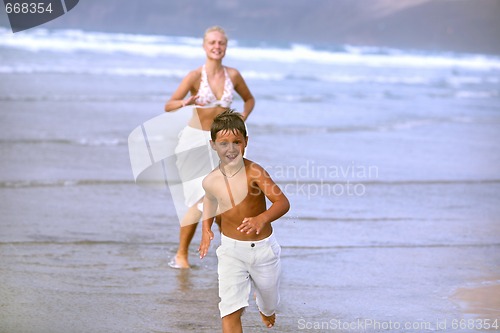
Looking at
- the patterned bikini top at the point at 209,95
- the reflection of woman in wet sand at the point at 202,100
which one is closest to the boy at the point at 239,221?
the reflection of woman in wet sand at the point at 202,100

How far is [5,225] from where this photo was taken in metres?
7.41

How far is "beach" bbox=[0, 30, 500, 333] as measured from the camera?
538 centimetres

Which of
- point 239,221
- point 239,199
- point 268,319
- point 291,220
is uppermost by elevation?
point 239,199

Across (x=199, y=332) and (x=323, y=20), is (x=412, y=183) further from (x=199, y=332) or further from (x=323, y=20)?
(x=323, y=20)

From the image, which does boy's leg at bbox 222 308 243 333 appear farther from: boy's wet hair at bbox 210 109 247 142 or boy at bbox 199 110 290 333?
boy's wet hair at bbox 210 109 247 142

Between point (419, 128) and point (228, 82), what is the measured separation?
29.4 feet

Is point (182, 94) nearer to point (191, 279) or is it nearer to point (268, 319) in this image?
point (191, 279)

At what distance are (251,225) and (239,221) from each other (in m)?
0.28

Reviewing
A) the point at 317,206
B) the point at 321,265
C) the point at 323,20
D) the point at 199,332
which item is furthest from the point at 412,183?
the point at 323,20

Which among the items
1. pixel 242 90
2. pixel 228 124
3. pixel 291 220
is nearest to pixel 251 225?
pixel 228 124

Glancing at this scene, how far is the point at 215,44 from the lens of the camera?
Result: 21.5 feet

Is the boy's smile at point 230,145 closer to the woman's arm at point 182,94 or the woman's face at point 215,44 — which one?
the woman's arm at point 182,94

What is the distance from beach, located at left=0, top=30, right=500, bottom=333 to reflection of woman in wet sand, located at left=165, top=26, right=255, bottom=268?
375 millimetres

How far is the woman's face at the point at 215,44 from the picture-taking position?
21.5 ft
